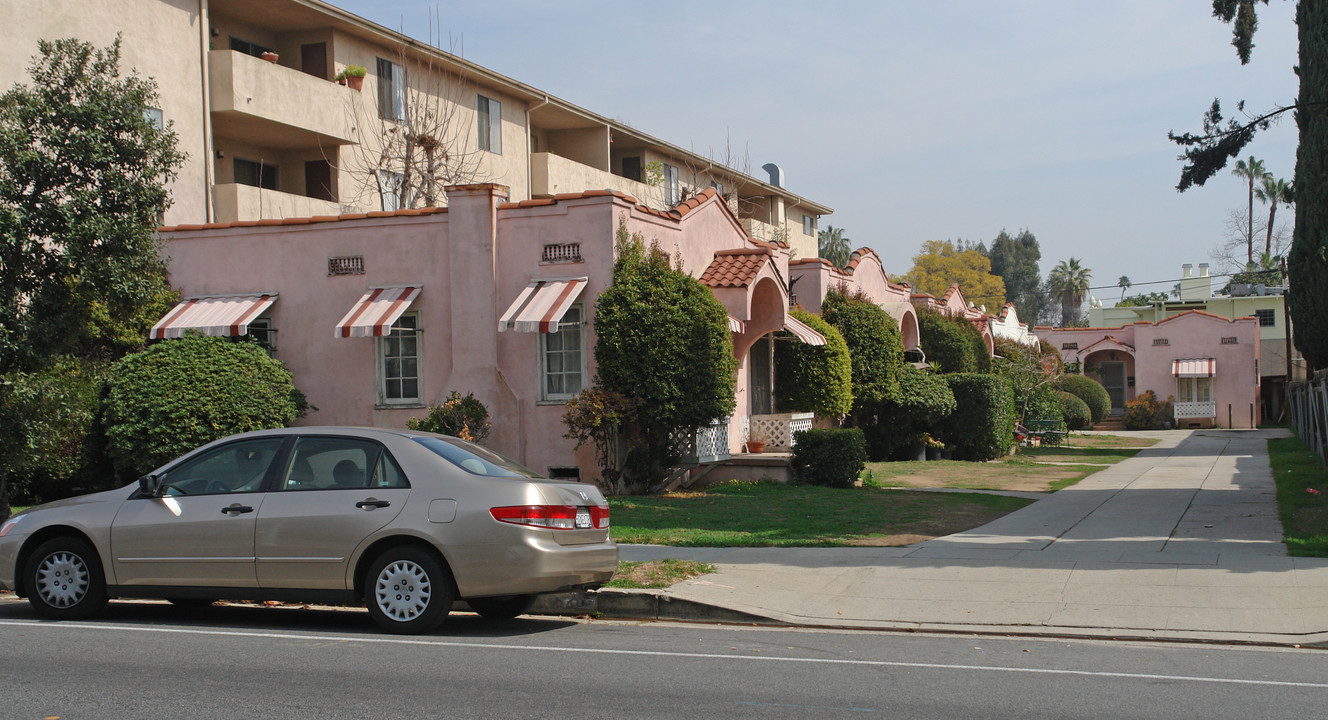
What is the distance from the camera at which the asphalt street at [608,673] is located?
20.0 feet

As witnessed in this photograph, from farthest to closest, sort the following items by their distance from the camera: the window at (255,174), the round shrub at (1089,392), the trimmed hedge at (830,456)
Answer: the round shrub at (1089,392) → the window at (255,174) → the trimmed hedge at (830,456)

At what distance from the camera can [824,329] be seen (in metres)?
22.3

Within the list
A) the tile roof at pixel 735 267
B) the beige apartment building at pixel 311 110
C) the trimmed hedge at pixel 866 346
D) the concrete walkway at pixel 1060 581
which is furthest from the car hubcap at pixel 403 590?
the trimmed hedge at pixel 866 346

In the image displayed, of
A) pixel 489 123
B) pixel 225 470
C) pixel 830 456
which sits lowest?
pixel 830 456

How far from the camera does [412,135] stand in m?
26.4

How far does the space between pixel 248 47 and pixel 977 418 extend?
61.4 ft

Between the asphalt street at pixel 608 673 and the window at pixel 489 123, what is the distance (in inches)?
862

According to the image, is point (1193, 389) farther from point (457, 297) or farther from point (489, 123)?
point (457, 297)

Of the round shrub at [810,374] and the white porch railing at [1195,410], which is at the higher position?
the round shrub at [810,374]

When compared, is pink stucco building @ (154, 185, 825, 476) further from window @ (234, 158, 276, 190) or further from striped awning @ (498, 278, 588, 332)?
window @ (234, 158, 276, 190)

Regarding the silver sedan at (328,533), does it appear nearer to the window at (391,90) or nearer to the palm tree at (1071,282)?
the window at (391,90)

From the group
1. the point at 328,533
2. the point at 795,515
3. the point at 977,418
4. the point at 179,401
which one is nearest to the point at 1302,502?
the point at 795,515

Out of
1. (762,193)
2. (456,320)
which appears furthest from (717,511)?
(762,193)

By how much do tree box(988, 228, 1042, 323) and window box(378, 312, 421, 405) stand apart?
93463 millimetres
